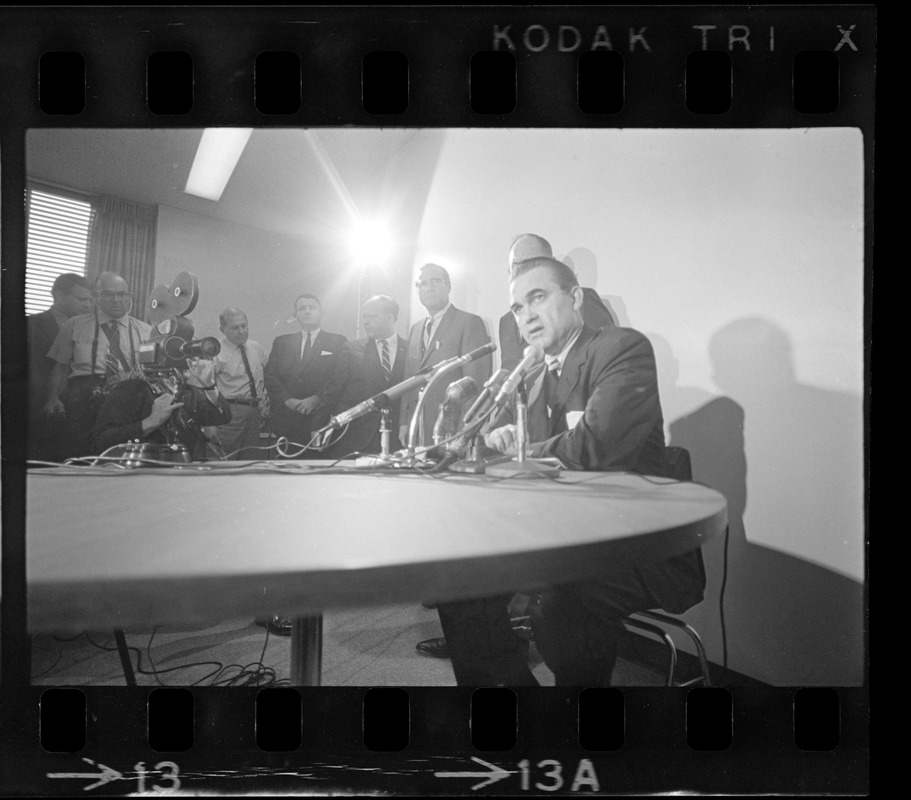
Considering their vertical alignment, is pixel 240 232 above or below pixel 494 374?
above

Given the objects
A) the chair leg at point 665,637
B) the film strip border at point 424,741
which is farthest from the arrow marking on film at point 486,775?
the chair leg at point 665,637

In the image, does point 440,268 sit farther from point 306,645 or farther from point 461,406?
point 306,645

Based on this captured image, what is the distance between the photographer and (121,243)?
4.08 ft

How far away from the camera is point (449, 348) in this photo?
4.16ft

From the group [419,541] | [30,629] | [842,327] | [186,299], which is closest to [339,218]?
[186,299]

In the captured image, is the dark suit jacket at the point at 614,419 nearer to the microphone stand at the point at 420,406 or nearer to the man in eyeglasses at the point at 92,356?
the microphone stand at the point at 420,406

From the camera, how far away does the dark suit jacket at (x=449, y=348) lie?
1263 millimetres

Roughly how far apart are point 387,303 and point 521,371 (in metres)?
0.30

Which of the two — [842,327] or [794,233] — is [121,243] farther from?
[842,327]

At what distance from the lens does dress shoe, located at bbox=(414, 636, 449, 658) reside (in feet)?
4.04

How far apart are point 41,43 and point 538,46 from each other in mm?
999

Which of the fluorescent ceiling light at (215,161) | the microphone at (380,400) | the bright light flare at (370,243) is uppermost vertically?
the fluorescent ceiling light at (215,161)

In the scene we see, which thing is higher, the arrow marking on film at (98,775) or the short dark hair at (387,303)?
the short dark hair at (387,303)

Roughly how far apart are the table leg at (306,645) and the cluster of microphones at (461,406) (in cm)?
35
